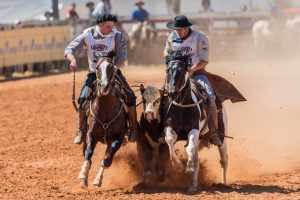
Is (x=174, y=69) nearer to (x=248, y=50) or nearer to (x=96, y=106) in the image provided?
(x=96, y=106)

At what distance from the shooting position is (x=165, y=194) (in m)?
9.67

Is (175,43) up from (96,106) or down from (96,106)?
up

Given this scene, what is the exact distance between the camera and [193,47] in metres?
10.3

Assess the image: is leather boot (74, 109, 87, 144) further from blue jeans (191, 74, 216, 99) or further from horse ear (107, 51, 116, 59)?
blue jeans (191, 74, 216, 99)

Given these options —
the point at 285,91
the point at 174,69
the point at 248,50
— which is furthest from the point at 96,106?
the point at 248,50

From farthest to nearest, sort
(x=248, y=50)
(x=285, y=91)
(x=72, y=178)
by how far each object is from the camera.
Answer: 1. (x=248, y=50)
2. (x=285, y=91)
3. (x=72, y=178)

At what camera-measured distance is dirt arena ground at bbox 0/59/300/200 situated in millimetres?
10000

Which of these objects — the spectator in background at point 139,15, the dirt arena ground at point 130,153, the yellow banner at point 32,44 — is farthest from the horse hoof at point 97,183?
the spectator in background at point 139,15

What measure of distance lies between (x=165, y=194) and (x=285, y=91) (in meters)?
11.7

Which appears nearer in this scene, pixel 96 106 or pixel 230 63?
pixel 96 106

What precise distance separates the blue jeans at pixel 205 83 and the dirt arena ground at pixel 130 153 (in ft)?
3.90

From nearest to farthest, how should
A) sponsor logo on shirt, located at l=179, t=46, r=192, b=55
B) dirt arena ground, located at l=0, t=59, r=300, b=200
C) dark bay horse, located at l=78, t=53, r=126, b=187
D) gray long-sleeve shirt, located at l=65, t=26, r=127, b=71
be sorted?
dark bay horse, located at l=78, t=53, r=126, b=187 → dirt arena ground, located at l=0, t=59, r=300, b=200 → sponsor logo on shirt, located at l=179, t=46, r=192, b=55 → gray long-sleeve shirt, located at l=65, t=26, r=127, b=71

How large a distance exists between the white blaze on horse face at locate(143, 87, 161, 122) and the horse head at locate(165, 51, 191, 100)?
234mm

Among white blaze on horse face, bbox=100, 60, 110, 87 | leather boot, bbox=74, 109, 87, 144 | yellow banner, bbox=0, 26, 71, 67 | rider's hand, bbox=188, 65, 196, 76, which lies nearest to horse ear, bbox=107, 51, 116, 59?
white blaze on horse face, bbox=100, 60, 110, 87
